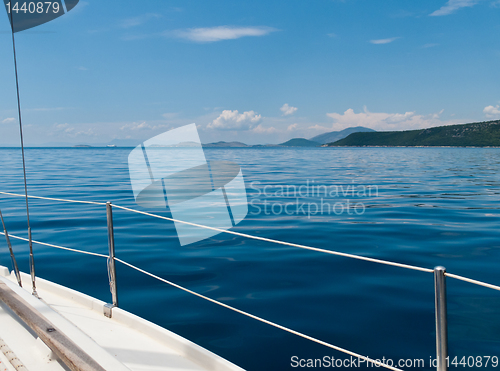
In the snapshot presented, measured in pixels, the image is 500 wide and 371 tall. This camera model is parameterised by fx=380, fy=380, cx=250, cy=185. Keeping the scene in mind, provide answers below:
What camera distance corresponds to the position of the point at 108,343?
242cm

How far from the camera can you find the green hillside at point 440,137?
12731 cm

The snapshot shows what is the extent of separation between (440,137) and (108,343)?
157m

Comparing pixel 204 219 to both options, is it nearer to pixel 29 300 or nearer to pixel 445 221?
pixel 445 221

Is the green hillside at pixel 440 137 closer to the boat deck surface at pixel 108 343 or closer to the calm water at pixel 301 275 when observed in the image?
the calm water at pixel 301 275

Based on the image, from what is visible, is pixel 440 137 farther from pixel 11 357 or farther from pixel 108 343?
pixel 11 357

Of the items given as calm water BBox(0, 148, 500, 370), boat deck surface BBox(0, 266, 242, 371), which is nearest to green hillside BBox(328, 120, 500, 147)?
calm water BBox(0, 148, 500, 370)

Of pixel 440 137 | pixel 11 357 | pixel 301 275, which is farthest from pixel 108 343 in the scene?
pixel 440 137

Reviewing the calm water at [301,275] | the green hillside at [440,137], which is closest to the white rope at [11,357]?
the calm water at [301,275]

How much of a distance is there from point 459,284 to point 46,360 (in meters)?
4.32

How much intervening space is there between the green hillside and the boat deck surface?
14111 cm

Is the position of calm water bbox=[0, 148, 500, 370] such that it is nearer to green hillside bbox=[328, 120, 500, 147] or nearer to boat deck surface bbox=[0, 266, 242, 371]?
boat deck surface bbox=[0, 266, 242, 371]

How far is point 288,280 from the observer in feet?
14.9

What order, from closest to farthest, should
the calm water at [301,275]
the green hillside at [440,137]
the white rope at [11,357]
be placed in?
the white rope at [11,357]
the calm water at [301,275]
the green hillside at [440,137]

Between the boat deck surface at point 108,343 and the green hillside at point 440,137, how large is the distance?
141 meters
